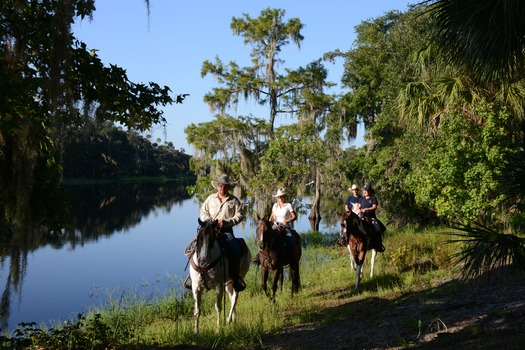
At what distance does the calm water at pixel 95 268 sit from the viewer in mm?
15143

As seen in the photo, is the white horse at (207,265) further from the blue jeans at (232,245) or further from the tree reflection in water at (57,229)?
the tree reflection in water at (57,229)

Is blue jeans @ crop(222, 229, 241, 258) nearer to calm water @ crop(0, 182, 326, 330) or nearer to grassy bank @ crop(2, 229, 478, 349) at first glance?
grassy bank @ crop(2, 229, 478, 349)

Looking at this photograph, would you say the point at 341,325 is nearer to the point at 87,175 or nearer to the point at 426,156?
the point at 426,156

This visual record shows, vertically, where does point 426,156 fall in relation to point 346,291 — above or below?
above

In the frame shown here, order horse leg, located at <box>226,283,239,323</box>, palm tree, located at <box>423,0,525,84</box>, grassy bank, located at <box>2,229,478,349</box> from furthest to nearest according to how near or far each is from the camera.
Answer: horse leg, located at <box>226,283,239,323</box> < grassy bank, located at <box>2,229,478,349</box> < palm tree, located at <box>423,0,525,84</box>

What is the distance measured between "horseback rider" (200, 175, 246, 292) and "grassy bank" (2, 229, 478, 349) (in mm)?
918

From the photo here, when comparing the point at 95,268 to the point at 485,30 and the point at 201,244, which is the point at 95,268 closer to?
the point at 201,244

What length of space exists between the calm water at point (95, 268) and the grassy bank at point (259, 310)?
3.22 feet

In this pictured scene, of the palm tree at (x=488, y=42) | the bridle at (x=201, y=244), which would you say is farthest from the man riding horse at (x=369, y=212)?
A: the palm tree at (x=488, y=42)

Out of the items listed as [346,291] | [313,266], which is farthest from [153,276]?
[346,291]

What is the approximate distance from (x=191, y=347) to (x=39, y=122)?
12.3ft

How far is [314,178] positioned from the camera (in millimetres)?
29531

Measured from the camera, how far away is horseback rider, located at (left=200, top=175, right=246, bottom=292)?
9016mm

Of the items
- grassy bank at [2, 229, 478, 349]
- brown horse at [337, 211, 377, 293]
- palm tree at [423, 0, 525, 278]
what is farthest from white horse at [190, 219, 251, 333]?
palm tree at [423, 0, 525, 278]
